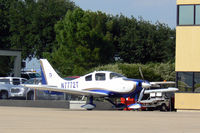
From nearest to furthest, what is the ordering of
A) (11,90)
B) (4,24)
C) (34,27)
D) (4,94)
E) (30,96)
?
(30,96)
(11,90)
(4,94)
(34,27)
(4,24)

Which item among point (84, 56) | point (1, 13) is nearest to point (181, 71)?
point (84, 56)

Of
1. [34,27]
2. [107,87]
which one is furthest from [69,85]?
[34,27]

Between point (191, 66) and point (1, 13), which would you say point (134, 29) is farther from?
point (191, 66)

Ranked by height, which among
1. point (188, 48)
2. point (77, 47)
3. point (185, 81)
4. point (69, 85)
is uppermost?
point (77, 47)

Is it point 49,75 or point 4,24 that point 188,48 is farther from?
point 4,24

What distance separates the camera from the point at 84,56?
52656 mm

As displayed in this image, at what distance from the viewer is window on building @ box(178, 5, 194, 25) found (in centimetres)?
2469

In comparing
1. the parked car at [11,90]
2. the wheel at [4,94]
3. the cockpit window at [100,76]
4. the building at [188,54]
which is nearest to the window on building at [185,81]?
the building at [188,54]

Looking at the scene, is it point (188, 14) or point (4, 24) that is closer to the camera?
point (188, 14)

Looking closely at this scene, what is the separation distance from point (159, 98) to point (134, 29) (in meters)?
45.7

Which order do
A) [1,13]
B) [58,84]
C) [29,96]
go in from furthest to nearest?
[1,13] → [29,96] → [58,84]

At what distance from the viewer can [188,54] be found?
2500cm

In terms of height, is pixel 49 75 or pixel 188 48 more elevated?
pixel 188 48

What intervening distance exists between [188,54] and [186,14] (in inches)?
82.3
